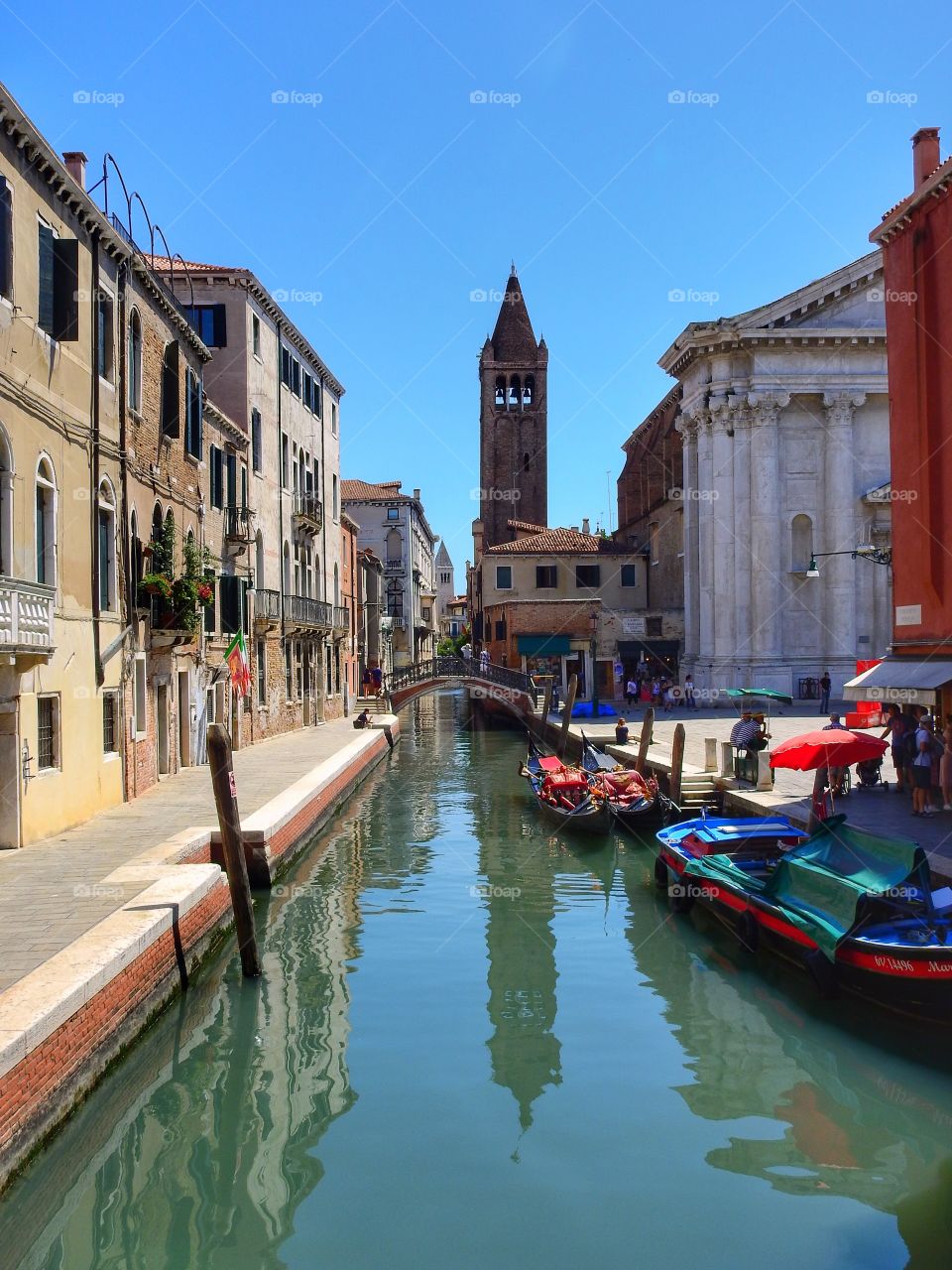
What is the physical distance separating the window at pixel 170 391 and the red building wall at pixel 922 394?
11.1 m

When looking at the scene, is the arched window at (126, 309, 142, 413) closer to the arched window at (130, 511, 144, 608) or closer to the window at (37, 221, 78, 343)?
the arched window at (130, 511, 144, 608)

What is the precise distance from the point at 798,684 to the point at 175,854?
27.1m

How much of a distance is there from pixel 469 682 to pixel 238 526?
1497cm

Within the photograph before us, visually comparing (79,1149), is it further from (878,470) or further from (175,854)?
(878,470)

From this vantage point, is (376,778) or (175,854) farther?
(376,778)

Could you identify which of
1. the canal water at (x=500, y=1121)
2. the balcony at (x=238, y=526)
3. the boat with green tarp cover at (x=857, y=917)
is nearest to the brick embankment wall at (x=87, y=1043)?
the canal water at (x=500, y=1121)

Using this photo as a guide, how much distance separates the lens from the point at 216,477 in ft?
74.2

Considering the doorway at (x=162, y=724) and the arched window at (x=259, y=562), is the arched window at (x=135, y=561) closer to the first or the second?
the doorway at (x=162, y=724)

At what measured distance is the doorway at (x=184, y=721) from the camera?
63.4ft

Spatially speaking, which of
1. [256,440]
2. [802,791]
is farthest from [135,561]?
[256,440]

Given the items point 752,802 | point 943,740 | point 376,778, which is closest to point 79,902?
point 752,802

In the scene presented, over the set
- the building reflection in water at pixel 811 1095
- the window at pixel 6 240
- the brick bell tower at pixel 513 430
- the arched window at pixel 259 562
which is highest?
the brick bell tower at pixel 513 430

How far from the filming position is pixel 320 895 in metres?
13.6

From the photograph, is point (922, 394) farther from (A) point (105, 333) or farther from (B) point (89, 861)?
(B) point (89, 861)
